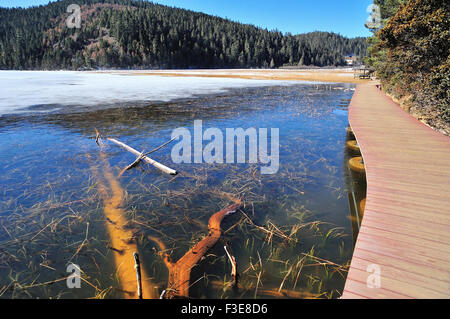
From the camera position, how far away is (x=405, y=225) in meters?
3.51

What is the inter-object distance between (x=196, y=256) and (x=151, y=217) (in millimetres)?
1649

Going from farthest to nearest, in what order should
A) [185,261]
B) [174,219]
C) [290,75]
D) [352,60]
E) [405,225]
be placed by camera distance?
[352,60] < [290,75] < [174,219] < [185,261] < [405,225]

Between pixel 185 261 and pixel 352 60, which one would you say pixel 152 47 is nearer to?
pixel 185 261

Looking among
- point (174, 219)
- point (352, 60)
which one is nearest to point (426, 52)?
point (174, 219)

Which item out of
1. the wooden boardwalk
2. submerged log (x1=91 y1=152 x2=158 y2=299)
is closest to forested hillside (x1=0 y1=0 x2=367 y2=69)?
submerged log (x1=91 y1=152 x2=158 y2=299)

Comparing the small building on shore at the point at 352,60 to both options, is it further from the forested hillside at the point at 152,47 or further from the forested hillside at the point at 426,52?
the forested hillside at the point at 426,52

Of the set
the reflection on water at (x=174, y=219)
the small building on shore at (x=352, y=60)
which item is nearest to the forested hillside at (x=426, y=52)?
the reflection on water at (x=174, y=219)

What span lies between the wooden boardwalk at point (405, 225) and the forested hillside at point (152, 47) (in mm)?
122885

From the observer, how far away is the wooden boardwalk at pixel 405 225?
8.57 ft

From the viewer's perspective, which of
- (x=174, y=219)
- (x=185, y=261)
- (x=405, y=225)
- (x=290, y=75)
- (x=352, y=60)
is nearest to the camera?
(x=405, y=225)

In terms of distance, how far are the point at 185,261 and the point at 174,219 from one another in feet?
4.35
